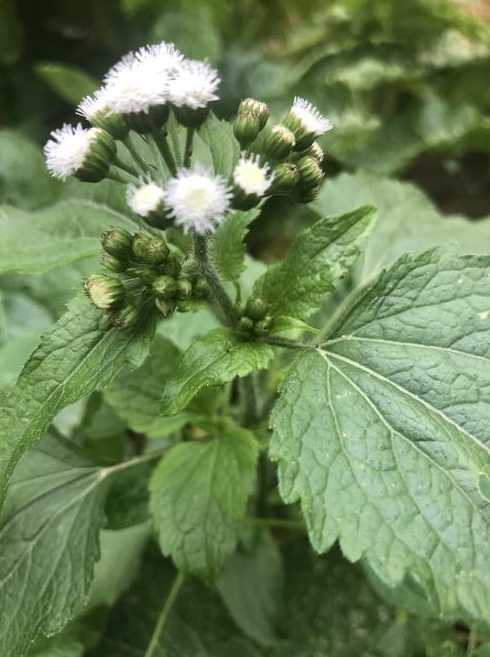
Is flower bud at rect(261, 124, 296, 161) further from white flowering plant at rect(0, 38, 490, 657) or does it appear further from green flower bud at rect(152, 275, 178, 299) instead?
green flower bud at rect(152, 275, 178, 299)

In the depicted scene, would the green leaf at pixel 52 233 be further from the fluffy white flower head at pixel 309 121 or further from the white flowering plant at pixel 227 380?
the fluffy white flower head at pixel 309 121

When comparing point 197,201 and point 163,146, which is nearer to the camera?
point 197,201

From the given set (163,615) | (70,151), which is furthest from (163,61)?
(163,615)

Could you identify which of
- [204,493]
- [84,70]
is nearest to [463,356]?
[204,493]

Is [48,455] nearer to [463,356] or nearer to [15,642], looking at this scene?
[15,642]

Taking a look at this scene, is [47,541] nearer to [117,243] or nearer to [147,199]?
[117,243]

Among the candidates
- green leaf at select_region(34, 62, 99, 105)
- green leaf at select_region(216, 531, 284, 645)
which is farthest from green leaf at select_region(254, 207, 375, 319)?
green leaf at select_region(34, 62, 99, 105)
